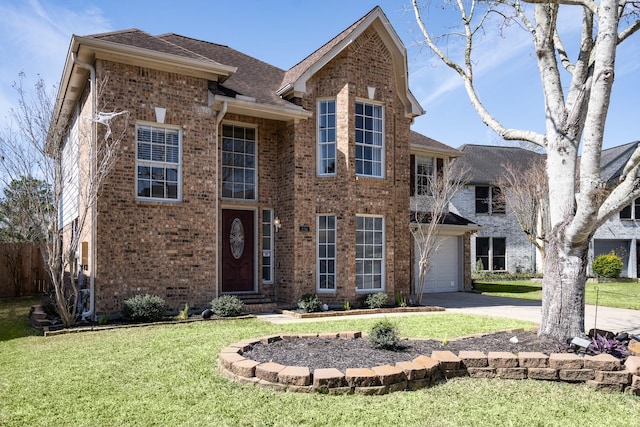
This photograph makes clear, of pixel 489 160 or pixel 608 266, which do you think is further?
pixel 489 160

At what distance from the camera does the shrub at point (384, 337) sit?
21.2 ft

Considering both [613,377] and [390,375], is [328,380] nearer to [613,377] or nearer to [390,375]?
[390,375]

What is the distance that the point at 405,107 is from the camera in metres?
14.6

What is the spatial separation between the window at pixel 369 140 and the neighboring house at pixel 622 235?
1882 centimetres

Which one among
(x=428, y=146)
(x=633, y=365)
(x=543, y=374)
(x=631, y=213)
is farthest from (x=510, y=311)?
(x=631, y=213)

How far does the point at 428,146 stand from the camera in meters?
17.7

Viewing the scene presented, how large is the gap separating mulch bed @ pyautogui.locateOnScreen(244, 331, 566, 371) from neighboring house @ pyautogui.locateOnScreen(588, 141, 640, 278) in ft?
75.9

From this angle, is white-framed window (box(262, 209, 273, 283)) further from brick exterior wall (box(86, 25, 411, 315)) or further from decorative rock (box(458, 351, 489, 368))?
decorative rock (box(458, 351, 489, 368))

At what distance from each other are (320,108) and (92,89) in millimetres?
5816

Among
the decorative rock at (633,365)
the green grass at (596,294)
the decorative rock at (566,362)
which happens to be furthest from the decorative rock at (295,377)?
the green grass at (596,294)

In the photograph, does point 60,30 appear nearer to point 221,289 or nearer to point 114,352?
point 221,289

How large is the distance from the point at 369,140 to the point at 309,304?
16.3 feet

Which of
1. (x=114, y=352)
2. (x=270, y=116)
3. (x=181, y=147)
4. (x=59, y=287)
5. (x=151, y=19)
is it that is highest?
(x=151, y=19)

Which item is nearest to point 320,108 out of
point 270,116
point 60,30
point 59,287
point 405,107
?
point 270,116
